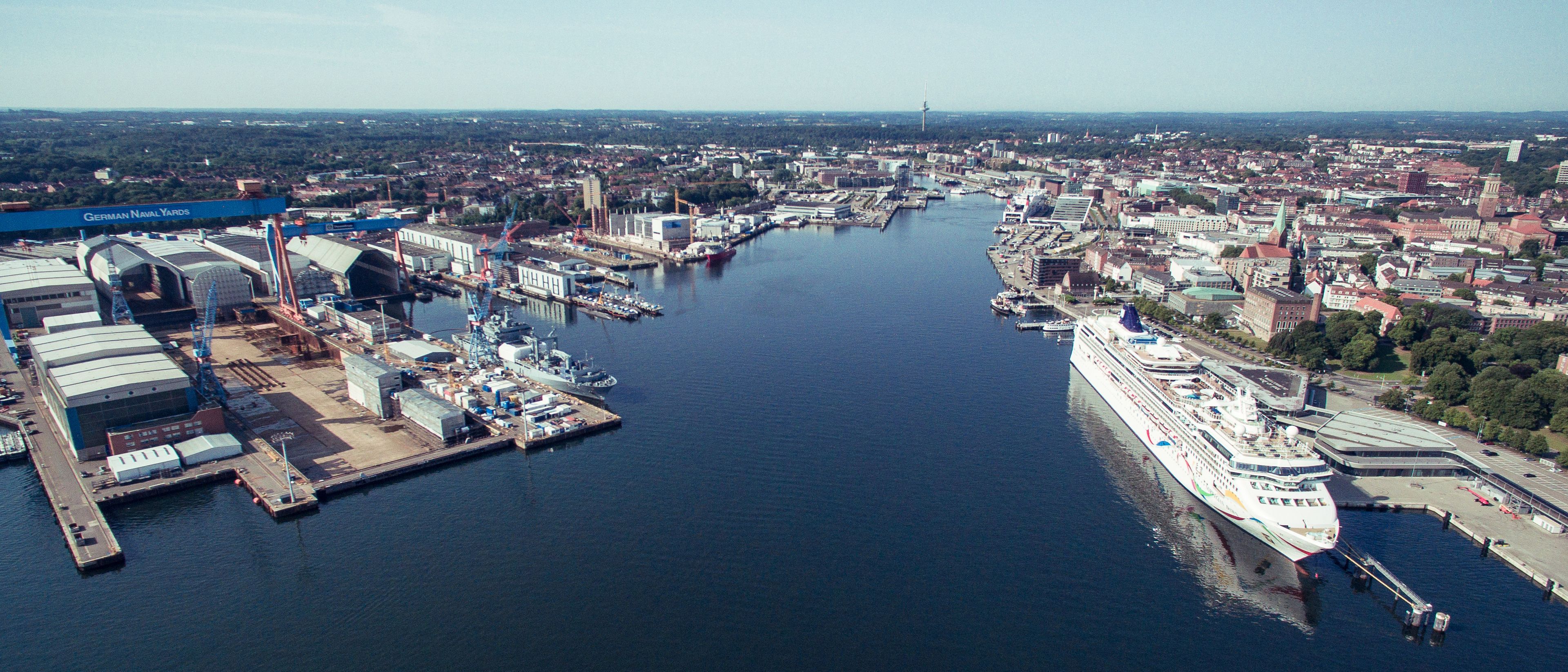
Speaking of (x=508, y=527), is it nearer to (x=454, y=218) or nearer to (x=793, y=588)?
(x=793, y=588)

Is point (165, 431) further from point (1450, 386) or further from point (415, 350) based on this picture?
point (1450, 386)

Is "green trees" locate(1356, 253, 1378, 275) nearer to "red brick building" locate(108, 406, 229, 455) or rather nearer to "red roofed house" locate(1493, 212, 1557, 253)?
"red roofed house" locate(1493, 212, 1557, 253)

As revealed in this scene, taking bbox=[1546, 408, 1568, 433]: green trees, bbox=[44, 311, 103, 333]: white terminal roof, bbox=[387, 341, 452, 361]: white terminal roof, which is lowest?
bbox=[387, 341, 452, 361]: white terminal roof

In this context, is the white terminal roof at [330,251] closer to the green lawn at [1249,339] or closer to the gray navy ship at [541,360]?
the gray navy ship at [541,360]

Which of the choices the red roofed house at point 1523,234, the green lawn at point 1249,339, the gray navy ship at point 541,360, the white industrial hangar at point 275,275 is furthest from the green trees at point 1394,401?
the white industrial hangar at point 275,275

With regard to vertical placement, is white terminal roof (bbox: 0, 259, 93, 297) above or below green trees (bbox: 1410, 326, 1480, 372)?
above

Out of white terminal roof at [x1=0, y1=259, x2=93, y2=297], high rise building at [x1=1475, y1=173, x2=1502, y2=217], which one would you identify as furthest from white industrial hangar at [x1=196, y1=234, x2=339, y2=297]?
high rise building at [x1=1475, y1=173, x2=1502, y2=217]

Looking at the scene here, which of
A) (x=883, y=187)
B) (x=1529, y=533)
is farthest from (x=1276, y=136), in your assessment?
(x=1529, y=533)

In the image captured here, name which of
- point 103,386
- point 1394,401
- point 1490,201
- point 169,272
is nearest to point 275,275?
point 169,272
